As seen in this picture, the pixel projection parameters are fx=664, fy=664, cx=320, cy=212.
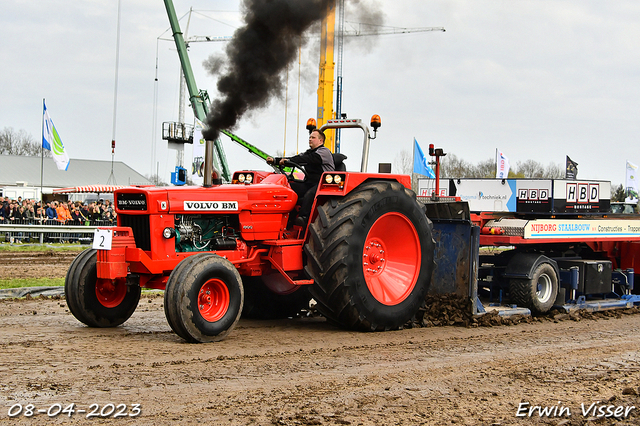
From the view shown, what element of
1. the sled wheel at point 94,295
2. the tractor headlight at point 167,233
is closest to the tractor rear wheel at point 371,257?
the tractor headlight at point 167,233

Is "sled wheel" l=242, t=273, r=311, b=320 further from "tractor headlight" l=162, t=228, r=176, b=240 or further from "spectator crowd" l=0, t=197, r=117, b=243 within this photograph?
"spectator crowd" l=0, t=197, r=117, b=243

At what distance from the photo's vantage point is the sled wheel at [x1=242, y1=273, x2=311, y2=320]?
819cm

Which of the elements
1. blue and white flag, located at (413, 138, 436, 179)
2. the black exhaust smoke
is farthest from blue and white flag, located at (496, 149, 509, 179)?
the black exhaust smoke

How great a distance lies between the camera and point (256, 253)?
23.8ft

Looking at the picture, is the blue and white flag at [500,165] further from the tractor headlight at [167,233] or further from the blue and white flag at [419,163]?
the tractor headlight at [167,233]

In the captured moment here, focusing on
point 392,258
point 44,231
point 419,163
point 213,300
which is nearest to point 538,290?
point 392,258

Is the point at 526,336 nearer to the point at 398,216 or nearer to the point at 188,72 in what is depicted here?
the point at 398,216

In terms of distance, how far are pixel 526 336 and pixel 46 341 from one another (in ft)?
16.7

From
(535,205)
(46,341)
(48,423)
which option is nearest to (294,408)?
(48,423)

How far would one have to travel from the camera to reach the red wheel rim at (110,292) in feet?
23.3

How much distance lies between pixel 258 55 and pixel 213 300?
3281 mm

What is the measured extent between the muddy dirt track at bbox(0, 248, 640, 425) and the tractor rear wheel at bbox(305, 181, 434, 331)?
294 millimetres

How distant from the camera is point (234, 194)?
7074 mm

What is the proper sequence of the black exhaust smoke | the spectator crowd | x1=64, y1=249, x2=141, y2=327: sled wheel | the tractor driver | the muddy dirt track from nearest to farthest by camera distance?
the muddy dirt track < x1=64, y1=249, x2=141, y2=327: sled wheel < the tractor driver < the black exhaust smoke < the spectator crowd
